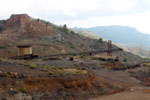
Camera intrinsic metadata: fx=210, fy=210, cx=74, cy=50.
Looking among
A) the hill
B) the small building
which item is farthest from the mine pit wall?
the hill

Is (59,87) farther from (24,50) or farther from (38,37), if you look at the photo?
(38,37)

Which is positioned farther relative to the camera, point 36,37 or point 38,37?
point 38,37

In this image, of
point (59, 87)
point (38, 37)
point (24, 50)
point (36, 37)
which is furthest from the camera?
point (38, 37)

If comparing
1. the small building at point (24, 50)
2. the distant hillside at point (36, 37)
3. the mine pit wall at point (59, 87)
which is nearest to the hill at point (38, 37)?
the distant hillside at point (36, 37)

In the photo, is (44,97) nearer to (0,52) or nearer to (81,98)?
(81,98)

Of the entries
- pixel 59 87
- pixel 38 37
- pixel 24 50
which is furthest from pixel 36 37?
pixel 59 87

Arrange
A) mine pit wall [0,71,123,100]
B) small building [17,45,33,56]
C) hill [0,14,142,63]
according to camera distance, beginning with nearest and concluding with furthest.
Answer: mine pit wall [0,71,123,100], small building [17,45,33,56], hill [0,14,142,63]

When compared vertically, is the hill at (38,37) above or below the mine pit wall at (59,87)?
above

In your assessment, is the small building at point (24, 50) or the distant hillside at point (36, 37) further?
the distant hillside at point (36, 37)

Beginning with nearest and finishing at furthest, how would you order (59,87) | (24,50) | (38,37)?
(59,87), (24,50), (38,37)

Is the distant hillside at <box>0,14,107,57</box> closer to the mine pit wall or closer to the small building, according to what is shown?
the small building

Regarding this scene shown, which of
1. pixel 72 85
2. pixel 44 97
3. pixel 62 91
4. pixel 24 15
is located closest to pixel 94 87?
pixel 72 85

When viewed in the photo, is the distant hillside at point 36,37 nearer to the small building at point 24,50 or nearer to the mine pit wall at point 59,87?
the small building at point 24,50

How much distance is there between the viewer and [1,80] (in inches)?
571
